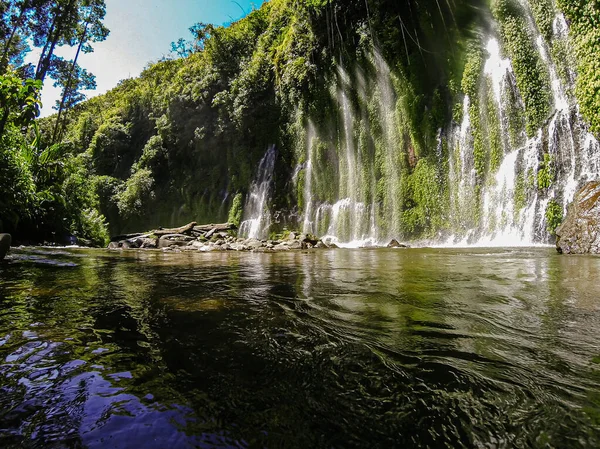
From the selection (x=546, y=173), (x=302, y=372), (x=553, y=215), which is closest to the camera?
(x=302, y=372)

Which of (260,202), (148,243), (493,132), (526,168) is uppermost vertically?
(493,132)

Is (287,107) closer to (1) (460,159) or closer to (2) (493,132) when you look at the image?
(1) (460,159)

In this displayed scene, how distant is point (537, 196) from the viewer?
13.2 metres

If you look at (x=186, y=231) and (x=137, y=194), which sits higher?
(x=137, y=194)

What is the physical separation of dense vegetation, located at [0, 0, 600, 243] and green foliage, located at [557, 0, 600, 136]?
0.06 meters

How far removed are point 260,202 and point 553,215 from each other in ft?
58.5

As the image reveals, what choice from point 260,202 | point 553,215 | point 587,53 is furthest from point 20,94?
point 260,202

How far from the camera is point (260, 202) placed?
25.8 meters

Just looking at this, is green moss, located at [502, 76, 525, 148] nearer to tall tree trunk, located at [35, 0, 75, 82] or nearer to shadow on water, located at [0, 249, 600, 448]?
shadow on water, located at [0, 249, 600, 448]

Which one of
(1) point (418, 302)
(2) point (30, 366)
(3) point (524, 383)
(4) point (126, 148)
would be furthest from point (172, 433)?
(4) point (126, 148)

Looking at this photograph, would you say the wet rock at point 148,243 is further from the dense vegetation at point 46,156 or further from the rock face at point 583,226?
the rock face at point 583,226

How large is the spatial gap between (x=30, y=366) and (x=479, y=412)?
1942mm

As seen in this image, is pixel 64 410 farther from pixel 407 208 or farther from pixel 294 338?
pixel 407 208

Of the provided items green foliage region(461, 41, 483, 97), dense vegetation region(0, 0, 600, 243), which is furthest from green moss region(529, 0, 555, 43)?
green foliage region(461, 41, 483, 97)
